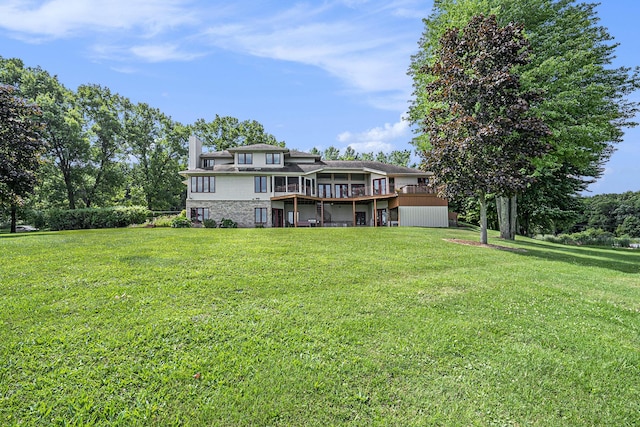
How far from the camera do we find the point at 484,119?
14.8 m

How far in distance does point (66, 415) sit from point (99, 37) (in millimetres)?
12950

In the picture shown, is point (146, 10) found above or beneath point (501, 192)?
above

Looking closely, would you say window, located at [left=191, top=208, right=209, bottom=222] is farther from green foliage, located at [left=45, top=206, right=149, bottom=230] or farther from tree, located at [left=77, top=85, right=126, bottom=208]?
tree, located at [left=77, top=85, right=126, bottom=208]

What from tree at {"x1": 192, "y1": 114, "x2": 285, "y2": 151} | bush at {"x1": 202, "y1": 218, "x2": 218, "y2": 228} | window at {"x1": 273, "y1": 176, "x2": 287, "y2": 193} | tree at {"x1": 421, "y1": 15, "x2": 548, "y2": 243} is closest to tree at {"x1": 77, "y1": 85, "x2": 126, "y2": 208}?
tree at {"x1": 192, "y1": 114, "x2": 285, "y2": 151}

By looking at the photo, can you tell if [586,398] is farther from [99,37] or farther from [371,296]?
[99,37]

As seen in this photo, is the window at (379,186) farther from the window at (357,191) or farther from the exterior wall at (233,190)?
the exterior wall at (233,190)

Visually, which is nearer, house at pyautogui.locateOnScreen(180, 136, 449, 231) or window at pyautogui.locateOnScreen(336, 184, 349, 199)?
house at pyautogui.locateOnScreen(180, 136, 449, 231)

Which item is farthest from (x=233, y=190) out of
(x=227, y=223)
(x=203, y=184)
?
(x=227, y=223)

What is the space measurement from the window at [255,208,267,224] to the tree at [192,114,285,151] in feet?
58.5

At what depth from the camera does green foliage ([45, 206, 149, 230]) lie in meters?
24.1

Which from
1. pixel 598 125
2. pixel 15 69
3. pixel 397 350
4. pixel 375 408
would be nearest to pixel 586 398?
pixel 397 350

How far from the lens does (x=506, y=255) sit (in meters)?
12.6

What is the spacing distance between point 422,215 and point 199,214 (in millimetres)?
18960

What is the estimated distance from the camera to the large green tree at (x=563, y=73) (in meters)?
16.3
